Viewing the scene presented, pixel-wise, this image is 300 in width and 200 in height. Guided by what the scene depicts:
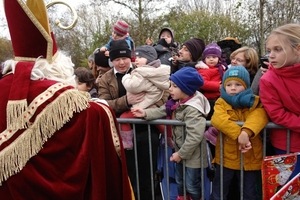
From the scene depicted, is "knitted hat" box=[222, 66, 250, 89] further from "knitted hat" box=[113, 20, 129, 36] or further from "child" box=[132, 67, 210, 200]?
"knitted hat" box=[113, 20, 129, 36]

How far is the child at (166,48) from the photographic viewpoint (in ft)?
15.9

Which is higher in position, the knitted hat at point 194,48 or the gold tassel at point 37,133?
the knitted hat at point 194,48

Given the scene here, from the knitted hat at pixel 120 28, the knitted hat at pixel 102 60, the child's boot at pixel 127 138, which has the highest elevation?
the knitted hat at pixel 120 28

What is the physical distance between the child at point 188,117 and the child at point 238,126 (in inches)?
6.8

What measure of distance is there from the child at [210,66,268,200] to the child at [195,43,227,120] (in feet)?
2.76

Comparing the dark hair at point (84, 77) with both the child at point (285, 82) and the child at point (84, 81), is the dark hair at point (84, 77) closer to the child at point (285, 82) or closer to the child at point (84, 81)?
the child at point (84, 81)

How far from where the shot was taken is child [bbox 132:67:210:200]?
9.03ft

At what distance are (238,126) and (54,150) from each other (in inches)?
58.6

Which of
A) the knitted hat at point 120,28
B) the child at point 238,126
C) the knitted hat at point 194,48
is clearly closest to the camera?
the child at point 238,126

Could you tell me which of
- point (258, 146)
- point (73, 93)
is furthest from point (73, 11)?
point (258, 146)

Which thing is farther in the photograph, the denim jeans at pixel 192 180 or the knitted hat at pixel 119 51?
the knitted hat at pixel 119 51

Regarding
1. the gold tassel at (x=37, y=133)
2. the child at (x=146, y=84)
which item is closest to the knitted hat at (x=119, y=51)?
the child at (x=146, y=84)

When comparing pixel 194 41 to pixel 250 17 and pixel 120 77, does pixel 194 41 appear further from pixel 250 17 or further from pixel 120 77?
pixel 250 17

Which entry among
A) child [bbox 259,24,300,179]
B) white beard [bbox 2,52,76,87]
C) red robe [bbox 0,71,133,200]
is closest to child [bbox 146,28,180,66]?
child [bbox 259,24,300,179]
